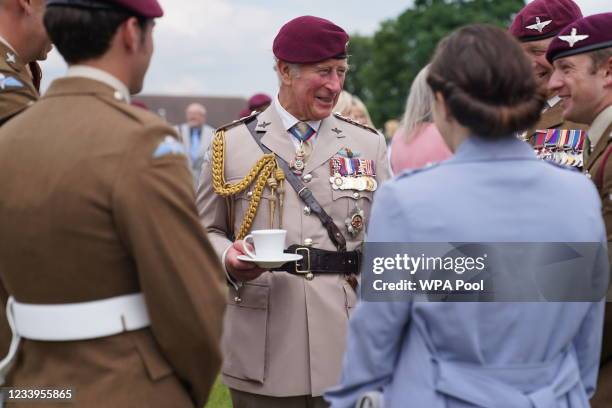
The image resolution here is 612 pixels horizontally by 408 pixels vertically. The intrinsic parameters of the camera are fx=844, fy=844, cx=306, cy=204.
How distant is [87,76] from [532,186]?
1365mm

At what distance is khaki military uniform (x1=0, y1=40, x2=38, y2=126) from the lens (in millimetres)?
3180

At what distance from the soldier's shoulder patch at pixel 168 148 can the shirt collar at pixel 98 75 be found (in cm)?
23

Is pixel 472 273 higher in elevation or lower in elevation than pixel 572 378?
higher

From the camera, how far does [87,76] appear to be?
2574 millimetres

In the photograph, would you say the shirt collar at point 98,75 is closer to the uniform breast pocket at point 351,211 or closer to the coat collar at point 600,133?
the uniform breast pocket at point 351,211

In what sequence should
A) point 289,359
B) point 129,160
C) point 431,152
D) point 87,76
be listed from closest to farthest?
point 129,160, point 87,76, point 431,152, point 289,359

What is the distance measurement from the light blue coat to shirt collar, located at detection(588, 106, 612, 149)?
3.54ft

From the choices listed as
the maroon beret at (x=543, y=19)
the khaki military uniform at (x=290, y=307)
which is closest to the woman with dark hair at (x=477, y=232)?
the khaki military uniform at (x=290, y=307)

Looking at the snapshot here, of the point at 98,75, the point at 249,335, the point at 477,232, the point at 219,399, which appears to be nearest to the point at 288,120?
the point at 249,335

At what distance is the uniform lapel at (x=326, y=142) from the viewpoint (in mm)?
4105

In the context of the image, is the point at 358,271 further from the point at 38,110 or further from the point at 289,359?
the point at 38,110

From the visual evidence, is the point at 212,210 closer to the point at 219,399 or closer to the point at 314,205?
the point at 314,205

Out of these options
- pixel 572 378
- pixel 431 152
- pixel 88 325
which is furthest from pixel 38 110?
pixel 572 378

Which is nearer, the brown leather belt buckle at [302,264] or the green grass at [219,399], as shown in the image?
the brown leather belt buckle at [302,264]
